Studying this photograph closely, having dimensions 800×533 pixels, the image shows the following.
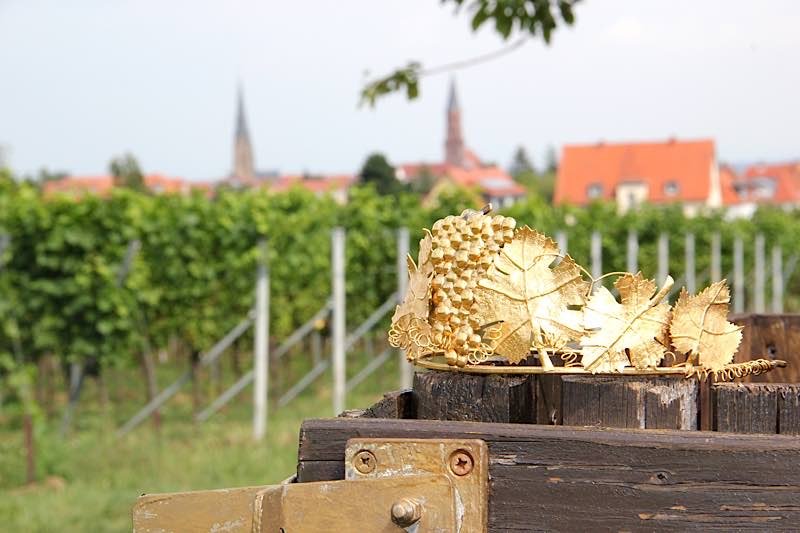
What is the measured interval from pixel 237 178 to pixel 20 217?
11053cm

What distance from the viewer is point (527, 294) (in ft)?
4.38

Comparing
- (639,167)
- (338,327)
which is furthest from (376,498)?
(639,167)

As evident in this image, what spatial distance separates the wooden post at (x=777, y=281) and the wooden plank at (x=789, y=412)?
93.6ft

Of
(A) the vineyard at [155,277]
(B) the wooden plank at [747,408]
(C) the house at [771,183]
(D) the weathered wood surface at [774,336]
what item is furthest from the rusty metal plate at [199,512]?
(C) the house at [771,183]

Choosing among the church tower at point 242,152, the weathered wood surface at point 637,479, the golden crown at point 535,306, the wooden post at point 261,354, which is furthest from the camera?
the church tower at point 242,152

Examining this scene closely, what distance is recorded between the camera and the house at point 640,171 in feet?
250

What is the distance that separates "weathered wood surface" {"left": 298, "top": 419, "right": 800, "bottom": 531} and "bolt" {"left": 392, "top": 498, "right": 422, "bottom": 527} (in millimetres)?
76

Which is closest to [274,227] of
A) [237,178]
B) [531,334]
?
[531,334]

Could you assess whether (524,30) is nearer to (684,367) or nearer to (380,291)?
(684,367)

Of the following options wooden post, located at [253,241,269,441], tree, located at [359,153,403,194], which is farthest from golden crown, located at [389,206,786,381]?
tree, located at [359,153,403,194]

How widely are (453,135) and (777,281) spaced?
93079mm

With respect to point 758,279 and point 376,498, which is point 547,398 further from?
point 758,279

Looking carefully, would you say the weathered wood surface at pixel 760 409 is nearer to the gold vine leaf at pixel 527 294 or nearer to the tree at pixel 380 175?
the gold vine leaf at pixel 527 294

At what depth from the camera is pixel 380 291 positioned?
49.2 feet
